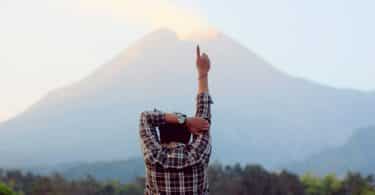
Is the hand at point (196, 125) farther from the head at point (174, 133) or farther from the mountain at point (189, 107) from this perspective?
the mountain at point (189, 107)

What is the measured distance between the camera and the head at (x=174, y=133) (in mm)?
2084

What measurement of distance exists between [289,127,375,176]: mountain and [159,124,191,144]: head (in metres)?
83.2

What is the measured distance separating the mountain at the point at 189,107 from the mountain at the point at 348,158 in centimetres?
1328

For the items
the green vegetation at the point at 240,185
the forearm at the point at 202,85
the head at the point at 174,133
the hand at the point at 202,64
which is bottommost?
the green vegetation at the point at 240,185

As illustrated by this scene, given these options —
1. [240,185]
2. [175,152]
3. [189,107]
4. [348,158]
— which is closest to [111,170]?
[240,185]

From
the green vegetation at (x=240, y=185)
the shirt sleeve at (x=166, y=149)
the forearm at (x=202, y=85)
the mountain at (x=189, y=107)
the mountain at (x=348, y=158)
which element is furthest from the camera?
the mountain at (x=189, y=107)

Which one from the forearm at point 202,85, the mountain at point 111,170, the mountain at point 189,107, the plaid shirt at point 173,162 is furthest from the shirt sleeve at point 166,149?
the mountain at point 189,107

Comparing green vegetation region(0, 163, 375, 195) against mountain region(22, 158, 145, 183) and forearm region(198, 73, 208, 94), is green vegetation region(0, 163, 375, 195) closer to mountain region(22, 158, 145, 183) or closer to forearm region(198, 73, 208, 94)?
forearm region(198, 73, 208, 94)

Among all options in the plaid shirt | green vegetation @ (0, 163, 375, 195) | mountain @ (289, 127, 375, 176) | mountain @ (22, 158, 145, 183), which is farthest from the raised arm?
mountain @ (289, 127, 375, 176)

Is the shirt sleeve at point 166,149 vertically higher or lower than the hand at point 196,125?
lower

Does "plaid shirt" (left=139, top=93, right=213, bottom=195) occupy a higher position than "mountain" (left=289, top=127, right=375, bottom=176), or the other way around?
"plaid shirt" (left=139, top=93, right=213, bottom=195)

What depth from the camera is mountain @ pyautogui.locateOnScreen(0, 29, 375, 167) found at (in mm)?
104500

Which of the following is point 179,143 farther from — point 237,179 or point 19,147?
point 19,147

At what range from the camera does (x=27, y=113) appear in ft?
375
